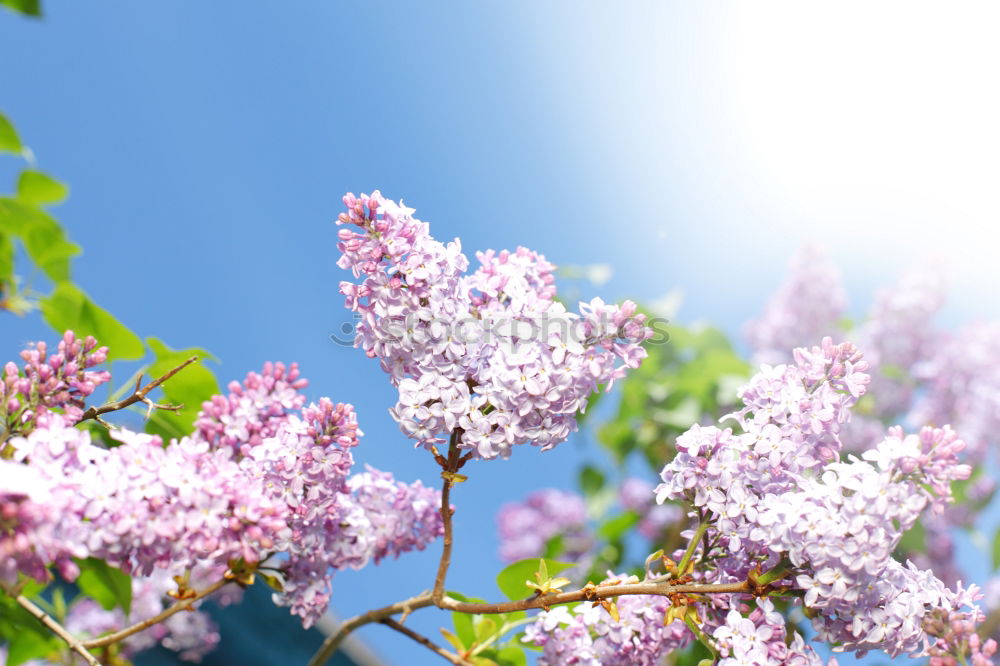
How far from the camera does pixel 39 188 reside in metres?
2.63

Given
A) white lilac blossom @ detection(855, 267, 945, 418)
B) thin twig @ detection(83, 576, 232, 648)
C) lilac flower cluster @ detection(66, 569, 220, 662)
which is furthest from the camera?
white lilac blossom @ detection(855, 267, 945, 418)

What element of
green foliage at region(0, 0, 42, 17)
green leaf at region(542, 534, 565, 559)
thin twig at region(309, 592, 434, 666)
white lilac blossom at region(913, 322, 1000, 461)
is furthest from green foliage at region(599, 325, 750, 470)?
green foliage at region(0, 0, 42, 17)

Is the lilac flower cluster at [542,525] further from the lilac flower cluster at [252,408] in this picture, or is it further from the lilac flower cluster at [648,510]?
the lilac flower cluster at [252,408]

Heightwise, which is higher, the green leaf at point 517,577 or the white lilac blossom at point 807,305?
the white lilac blossom at point 807,305

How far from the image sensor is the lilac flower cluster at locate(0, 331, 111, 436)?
1.13 meters

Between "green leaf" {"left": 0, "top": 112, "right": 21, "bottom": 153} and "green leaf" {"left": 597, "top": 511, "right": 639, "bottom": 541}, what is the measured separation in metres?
2.57

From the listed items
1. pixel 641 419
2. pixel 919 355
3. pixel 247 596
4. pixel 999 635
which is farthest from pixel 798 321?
pixel 247 596

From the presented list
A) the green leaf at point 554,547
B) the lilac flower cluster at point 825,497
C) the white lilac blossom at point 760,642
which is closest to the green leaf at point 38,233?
the lilac flower cluster at point 825,497

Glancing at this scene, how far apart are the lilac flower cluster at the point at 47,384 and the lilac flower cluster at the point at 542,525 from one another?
3.23 metres

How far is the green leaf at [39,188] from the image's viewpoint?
2.61 meters

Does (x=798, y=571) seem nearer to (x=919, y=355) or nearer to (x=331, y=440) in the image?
(x=331, y=440)

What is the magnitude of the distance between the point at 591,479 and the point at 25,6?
323 centimetres

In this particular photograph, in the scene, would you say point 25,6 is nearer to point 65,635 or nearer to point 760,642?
point 65,635

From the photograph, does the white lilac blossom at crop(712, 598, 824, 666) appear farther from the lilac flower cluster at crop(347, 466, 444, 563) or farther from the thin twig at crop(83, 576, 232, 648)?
the thin twig at crop(83, 576, 232, 648)
